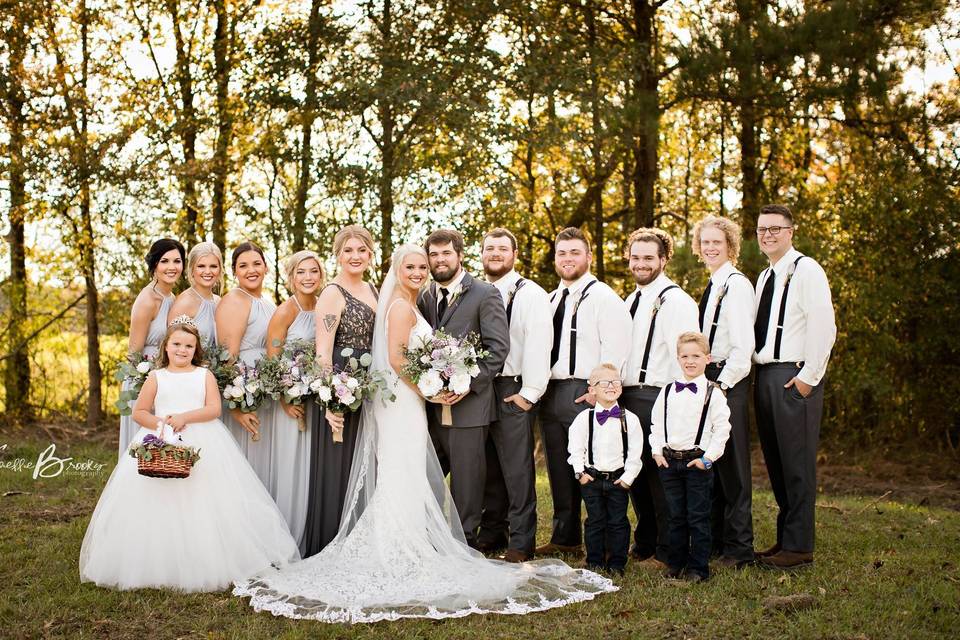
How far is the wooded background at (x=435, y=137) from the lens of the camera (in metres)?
11.7

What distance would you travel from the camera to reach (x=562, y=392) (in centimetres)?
651

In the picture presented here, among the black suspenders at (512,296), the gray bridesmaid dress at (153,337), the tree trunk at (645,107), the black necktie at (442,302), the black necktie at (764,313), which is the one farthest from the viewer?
the tree trunk at (645,107)

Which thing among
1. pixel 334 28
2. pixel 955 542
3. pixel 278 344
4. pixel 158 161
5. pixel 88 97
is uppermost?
pixel 334 28

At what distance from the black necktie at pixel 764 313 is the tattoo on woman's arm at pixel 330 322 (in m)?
2.88

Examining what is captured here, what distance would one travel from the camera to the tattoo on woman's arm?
6.25 metres

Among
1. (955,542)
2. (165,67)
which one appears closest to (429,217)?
(165,67)

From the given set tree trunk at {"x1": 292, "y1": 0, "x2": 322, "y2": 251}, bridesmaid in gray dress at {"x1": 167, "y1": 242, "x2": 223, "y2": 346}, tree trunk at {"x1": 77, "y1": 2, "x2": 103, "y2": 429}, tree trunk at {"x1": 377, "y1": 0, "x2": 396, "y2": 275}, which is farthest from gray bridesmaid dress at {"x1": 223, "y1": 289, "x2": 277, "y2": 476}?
tree trunk at {"x1": 77, "y1": 2, "x2": 103, "y2": 429}

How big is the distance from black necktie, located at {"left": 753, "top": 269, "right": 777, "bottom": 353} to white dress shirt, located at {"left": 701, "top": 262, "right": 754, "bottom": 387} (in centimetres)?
10

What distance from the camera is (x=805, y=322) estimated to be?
19.8 feet

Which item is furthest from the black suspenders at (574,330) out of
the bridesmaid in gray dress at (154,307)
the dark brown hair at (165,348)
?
the bridesmaid in gray dress at (154,307)

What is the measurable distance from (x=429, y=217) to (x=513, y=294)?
6613 mm

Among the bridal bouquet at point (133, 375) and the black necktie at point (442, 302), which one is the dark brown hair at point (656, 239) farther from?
the bridal bouquet at point (133, 375)

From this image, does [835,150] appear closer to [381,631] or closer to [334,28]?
[334,28]

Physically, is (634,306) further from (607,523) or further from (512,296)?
(607,523)
